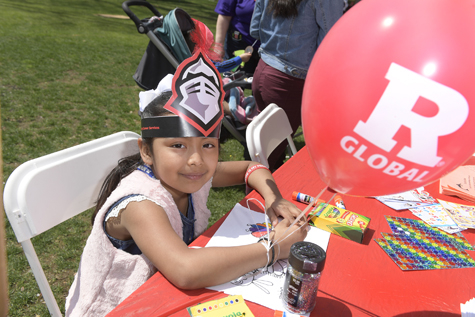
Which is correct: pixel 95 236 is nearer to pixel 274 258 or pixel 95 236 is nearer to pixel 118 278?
pixel 118 278

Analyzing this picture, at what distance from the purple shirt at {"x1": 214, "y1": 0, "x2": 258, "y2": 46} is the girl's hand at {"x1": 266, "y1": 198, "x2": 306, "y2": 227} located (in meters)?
2.77

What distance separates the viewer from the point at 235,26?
12.8ft

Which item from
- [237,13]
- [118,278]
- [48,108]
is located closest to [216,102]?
[118,278]

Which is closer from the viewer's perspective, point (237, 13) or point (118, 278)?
point (118, 278)

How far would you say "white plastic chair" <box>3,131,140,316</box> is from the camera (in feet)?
3.92

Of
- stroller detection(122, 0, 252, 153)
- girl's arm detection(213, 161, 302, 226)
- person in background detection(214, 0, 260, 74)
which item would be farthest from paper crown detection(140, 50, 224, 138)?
person in background detection(214, 0, 260, 74)

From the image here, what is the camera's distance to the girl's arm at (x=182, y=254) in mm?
997

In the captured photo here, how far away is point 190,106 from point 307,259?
684mm

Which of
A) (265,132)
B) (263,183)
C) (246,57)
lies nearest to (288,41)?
(265,132)

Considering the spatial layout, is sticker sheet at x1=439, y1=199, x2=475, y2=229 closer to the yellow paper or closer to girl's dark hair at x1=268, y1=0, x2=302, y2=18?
the yellow paper

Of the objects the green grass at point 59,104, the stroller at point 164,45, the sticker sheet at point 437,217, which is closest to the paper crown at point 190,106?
the sticker sheet at point 437,217

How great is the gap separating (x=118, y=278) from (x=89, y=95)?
4648 mm

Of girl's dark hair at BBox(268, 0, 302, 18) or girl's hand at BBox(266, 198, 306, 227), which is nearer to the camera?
girl's hand at BBox(266, 198, 306, 227)

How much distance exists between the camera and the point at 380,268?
3.80ft
